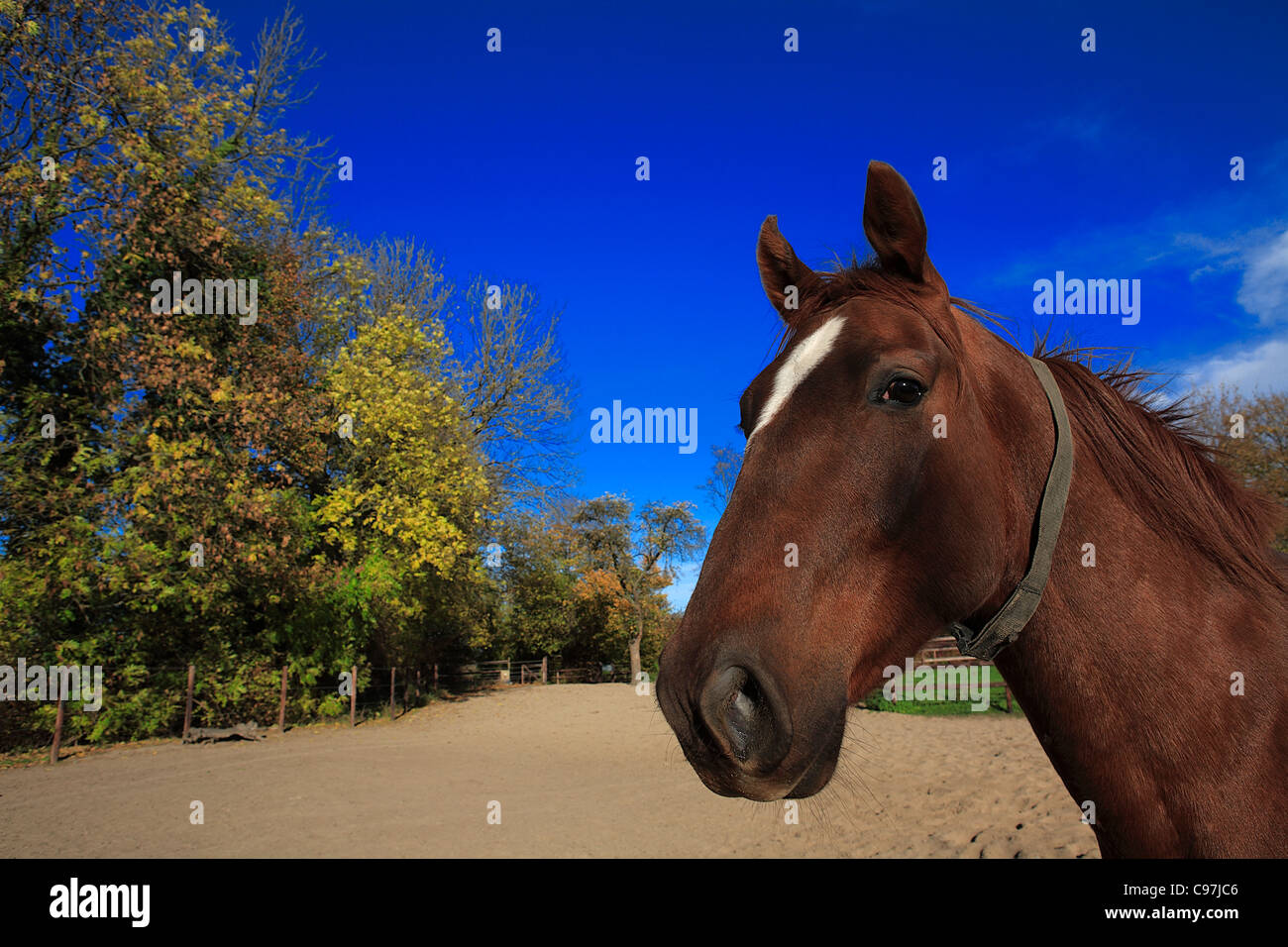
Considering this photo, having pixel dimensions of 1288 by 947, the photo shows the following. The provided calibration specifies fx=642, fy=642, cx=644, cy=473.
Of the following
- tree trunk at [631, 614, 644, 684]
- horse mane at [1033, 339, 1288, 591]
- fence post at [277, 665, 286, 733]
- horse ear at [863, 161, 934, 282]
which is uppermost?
horse ear at [863, 161, 934, 282]

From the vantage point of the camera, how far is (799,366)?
1.58 metres

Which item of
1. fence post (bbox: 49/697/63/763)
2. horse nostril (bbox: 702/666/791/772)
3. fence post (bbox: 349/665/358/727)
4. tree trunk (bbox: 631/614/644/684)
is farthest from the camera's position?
tree trunk (bbox: 631/614/644/684)

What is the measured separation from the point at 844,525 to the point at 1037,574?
53cm

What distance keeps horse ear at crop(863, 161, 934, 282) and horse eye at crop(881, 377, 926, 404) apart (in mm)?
366

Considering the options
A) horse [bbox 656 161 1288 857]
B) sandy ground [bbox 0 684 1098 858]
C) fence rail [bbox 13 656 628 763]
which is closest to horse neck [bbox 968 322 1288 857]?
horse [bbox 656 161 1288 857]

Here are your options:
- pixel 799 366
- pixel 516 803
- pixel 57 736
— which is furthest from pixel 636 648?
pixel 799 366

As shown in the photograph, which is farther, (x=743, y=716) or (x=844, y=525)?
(x=844, y=525)

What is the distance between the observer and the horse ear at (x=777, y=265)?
2008 mm

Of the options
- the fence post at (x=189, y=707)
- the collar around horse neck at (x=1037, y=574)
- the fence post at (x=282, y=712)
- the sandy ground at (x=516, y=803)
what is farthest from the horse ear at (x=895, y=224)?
the fence post at (x=282, y=712)

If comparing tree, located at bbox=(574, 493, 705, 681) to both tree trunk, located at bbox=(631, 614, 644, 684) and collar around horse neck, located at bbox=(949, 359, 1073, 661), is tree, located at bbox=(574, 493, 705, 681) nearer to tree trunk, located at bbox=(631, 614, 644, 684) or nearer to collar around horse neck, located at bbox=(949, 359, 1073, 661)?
tree trunk, located at bbox=(631, 614, 644, 684)

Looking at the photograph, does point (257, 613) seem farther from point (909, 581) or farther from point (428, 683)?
point (909, 581)

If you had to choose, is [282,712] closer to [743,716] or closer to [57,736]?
[57,736]

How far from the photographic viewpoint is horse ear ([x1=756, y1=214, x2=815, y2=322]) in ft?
6.59

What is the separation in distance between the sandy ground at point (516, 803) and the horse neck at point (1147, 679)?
2.65 metres
